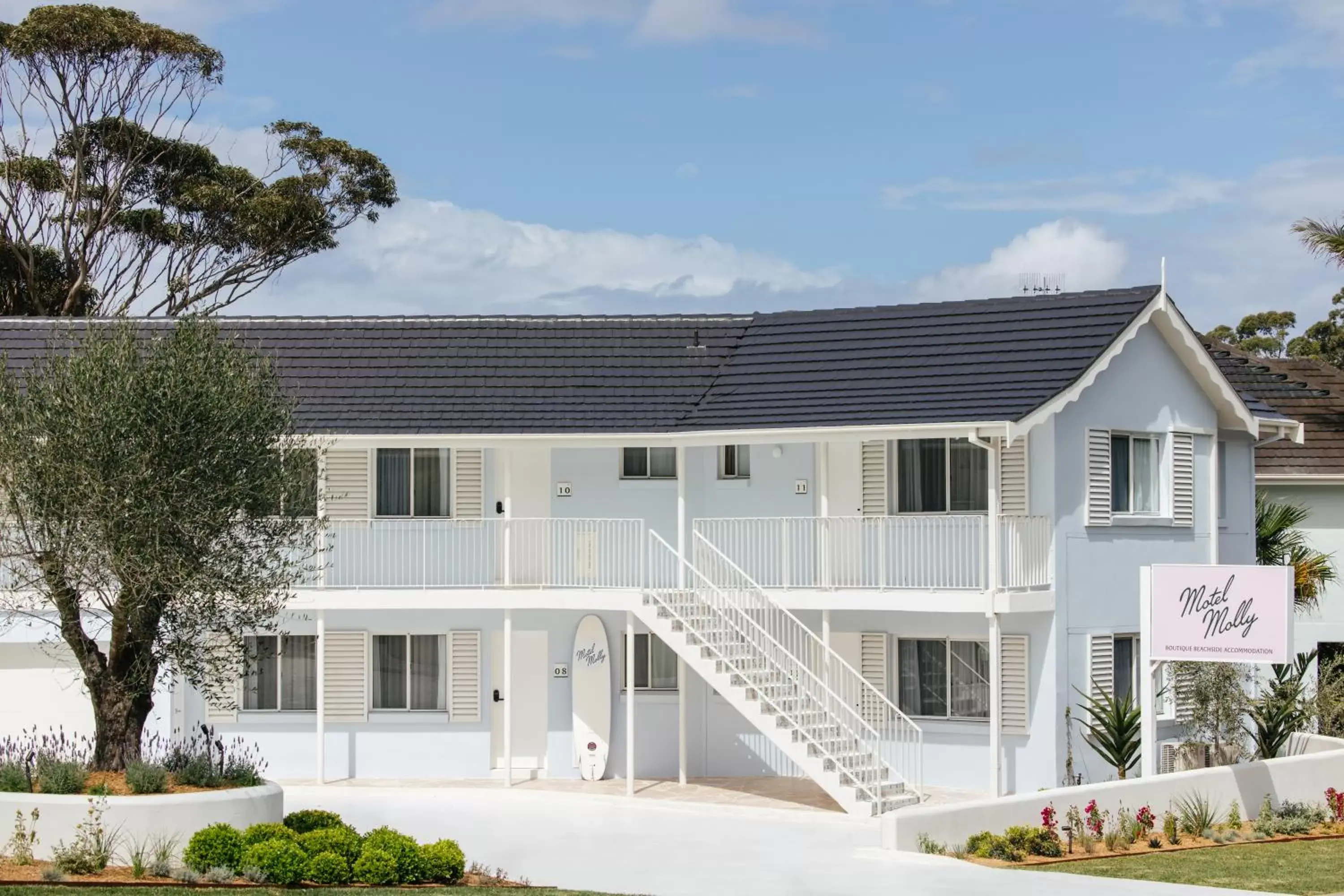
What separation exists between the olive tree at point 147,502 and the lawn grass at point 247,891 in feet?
10.3

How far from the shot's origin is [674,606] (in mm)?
25984

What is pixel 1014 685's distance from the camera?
2631 cm

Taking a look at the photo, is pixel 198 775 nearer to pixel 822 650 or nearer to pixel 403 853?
pixel 403 853

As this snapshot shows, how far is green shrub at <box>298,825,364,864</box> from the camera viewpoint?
17.4 meters

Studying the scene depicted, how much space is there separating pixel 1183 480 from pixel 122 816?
16.7 m

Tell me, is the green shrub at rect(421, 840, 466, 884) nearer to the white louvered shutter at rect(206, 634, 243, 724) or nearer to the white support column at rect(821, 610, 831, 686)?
the white support column at rect(821, 610, 831, 686)

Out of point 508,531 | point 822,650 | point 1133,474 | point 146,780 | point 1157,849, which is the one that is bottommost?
point 1157,849

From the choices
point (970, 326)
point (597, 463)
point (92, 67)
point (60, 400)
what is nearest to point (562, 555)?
point (597, 463)

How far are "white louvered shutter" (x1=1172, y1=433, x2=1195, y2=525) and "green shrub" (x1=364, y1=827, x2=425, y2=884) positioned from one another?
14765mm

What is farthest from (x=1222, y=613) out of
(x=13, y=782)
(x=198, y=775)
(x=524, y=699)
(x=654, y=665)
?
(x=13, y=782)

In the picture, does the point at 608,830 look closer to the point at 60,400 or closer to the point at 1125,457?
the point at 60,400

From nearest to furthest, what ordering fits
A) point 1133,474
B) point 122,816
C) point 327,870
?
point 327,870 → point 122,816 → point 1133,474

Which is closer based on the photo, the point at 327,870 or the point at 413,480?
the point at 327,870

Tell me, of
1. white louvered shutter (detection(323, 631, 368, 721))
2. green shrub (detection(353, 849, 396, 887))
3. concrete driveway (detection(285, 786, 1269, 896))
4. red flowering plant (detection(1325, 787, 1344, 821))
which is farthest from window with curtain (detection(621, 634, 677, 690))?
green shrub (detection(353, 849, 396, 887))
